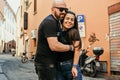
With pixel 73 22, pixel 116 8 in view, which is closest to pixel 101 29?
pixel 116 8

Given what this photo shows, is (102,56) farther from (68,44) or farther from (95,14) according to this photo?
(68,44)

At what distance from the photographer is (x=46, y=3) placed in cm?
2361

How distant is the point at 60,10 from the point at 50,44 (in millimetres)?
421

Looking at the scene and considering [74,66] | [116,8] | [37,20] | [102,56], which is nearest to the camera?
[74,66]

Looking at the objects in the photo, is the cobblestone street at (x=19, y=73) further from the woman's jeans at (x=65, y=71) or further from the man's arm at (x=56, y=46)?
the man's arm at (x=56, y=46)

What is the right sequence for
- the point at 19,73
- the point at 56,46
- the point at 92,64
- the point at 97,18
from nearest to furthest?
the point at 56,46 < the point at 92,64 < the point at 97,18 < the point at 19,73

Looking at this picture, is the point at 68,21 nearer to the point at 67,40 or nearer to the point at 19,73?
the point at 67,40

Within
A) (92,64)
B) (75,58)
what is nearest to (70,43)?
(75,58)

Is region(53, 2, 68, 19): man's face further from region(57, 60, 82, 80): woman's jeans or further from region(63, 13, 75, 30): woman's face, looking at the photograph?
region(57, 60, 82, 80): woman's jeans

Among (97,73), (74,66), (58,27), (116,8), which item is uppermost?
(116,8)

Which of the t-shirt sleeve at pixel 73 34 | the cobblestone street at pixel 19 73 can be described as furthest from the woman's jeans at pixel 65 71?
the cobblestone street at pixel 19 73

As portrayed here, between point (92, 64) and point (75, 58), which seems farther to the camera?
point (92, 64)

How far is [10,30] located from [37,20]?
4680cm

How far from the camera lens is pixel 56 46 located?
13.8ft
